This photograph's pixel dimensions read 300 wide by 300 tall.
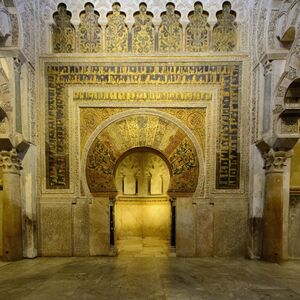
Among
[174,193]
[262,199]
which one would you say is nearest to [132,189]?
[174,193]

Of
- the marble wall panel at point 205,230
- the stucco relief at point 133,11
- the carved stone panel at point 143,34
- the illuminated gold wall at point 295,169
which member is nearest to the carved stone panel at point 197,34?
the stucco relief at point 133,11

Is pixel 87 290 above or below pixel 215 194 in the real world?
below

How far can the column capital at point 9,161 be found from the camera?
457cm

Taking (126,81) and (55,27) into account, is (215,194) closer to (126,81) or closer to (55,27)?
(126,81)

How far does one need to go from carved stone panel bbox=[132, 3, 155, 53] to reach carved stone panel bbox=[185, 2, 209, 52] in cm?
71

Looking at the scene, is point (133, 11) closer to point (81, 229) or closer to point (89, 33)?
point (89, 33)

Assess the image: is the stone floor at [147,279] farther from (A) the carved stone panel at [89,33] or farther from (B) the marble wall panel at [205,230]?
(A) the carved stone panel at [89,33]

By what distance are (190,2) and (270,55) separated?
1.88 meters

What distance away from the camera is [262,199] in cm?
490

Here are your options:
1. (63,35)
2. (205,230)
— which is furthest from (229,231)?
(63,35)

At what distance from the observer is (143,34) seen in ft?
17.1

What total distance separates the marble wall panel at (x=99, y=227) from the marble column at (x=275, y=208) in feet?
9.54

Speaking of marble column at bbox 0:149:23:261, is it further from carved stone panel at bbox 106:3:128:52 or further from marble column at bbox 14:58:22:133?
carved stone panel at bbox 106:3:128:52

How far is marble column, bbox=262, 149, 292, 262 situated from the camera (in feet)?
15.0
